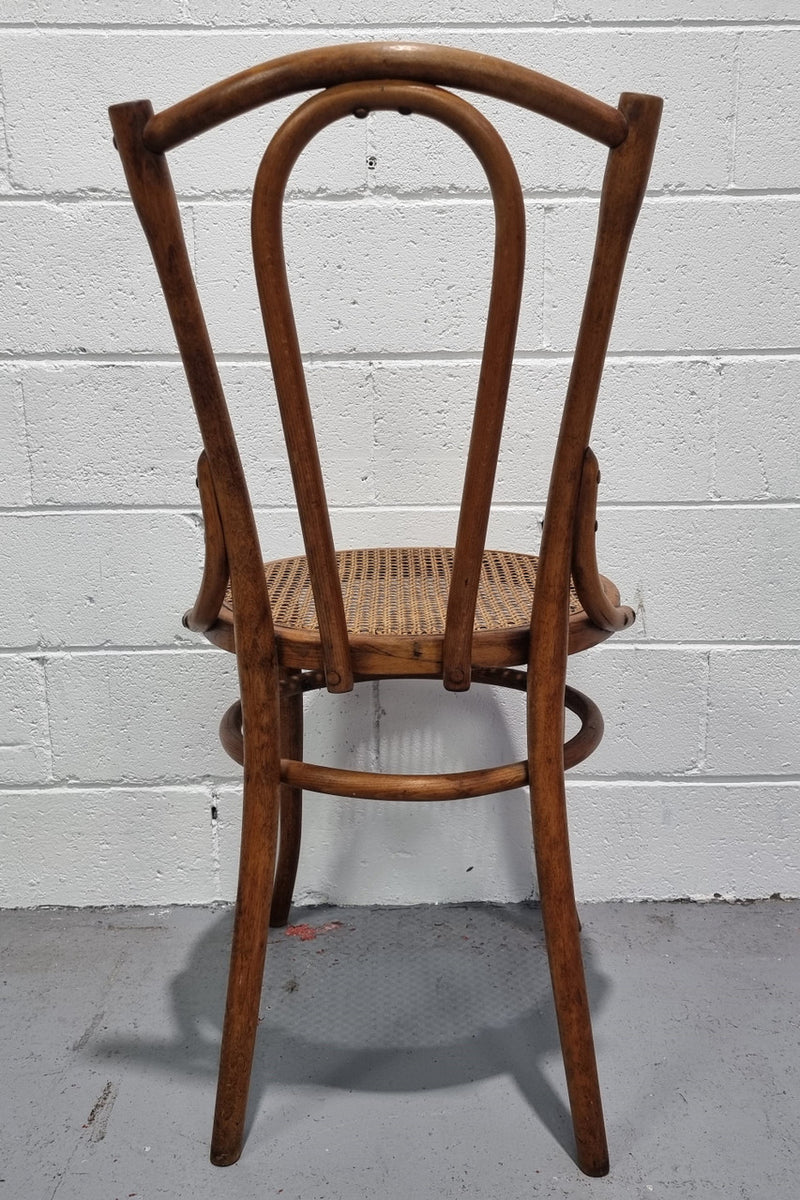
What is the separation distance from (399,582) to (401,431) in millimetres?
334

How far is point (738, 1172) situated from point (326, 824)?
0.82 meters

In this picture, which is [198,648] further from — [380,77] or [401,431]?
[380,77]

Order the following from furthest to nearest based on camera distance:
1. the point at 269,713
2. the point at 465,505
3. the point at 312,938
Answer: the point at 312,938 → the point at 269,713 → the point at 465,505

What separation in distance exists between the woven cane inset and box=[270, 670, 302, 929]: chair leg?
0.56ft

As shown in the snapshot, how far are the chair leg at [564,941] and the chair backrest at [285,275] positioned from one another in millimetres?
184

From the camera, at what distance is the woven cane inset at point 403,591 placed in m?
1.15

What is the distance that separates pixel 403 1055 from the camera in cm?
136

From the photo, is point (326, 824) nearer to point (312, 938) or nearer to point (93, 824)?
point (312, 938)

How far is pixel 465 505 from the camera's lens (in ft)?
3.18

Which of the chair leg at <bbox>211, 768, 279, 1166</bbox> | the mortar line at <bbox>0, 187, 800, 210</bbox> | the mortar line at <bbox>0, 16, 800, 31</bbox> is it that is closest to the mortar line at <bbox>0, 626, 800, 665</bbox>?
the chair leg at <bbox>211, 768, 279, 1166</bbox>

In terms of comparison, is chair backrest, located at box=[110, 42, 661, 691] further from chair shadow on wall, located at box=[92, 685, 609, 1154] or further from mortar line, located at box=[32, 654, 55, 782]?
mortar line, located at box=[32, 654, 55, 782]

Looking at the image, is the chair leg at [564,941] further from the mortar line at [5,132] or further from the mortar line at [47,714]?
the mortar line at [5,132]

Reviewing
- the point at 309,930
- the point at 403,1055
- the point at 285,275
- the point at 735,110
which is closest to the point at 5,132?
the point at 285,275

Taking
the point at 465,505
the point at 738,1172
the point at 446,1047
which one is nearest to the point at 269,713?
the point at 465,505
